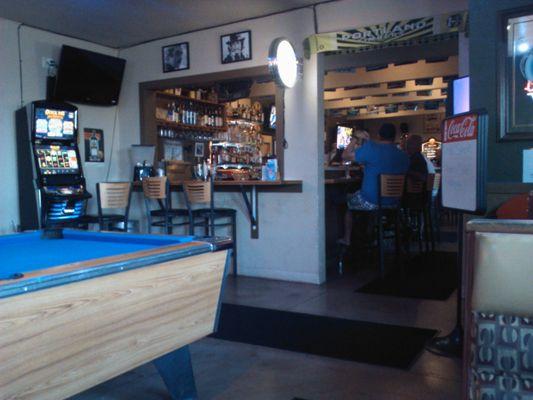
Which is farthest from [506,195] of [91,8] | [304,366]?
[91,8]

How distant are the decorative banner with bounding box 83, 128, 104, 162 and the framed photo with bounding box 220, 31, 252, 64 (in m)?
1.95

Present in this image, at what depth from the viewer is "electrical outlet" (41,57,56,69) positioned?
5.85 m

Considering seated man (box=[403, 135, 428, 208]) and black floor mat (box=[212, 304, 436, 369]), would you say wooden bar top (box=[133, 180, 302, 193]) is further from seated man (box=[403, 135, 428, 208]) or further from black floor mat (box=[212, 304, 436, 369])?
black floor mat (box=[212, 304, 436, 369])

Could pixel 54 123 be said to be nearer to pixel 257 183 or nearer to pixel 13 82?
pixel 13 82

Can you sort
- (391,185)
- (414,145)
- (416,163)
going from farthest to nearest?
(414,145)
(416,163)
(391,185)

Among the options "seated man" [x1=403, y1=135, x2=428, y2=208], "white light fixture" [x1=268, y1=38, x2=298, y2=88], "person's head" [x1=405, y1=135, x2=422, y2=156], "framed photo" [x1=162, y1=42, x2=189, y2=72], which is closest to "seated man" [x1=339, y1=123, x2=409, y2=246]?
"seated man" [x1=403, y1=135, x2=428, y2=208]

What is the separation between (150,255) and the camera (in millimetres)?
2043

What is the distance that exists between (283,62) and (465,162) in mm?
2715

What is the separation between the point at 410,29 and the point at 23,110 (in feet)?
13.4

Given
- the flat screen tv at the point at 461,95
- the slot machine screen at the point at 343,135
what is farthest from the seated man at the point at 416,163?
the slot machine screen at the point at 343,135

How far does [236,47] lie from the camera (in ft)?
18.6

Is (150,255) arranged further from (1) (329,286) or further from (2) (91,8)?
(2) (91,8)

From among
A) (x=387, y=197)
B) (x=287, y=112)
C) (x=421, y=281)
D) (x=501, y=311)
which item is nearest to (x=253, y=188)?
(x=287, y=112)

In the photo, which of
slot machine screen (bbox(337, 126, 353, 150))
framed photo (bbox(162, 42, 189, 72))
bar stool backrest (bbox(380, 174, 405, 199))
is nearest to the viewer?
bar stool backrest (bbox(380, 174, 405, 199))
